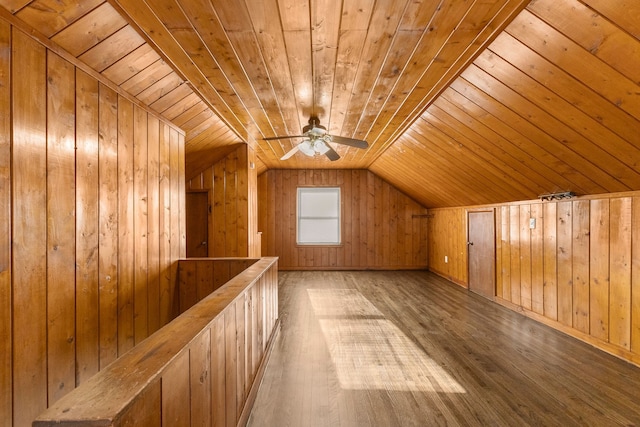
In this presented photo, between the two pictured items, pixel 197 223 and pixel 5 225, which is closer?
pixel 5 225

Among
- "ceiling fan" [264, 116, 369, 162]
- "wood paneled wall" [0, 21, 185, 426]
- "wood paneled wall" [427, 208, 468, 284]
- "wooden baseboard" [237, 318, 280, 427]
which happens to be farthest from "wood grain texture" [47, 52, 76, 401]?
"wood paneled wall" [427, 208, 468, 284]

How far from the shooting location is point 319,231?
296 inches

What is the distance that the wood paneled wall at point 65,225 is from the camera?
152 centimetres

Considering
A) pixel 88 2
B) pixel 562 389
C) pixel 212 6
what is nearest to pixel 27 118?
pixel 88 2

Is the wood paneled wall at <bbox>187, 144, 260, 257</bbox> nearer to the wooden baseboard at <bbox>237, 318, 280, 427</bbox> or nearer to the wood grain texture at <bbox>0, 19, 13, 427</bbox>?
the wooden baseboard at <bbox>237, 318, 280, 427</bbox>

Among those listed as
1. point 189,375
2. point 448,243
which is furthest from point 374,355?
point 448,243

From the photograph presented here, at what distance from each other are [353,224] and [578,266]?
4.62 metres

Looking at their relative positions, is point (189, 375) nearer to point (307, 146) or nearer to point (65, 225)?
point (65, 225)

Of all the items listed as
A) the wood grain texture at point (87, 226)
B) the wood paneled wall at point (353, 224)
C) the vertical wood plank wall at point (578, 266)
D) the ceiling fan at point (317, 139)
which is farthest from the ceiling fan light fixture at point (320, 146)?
the wood paneled wall at point (353, 224)

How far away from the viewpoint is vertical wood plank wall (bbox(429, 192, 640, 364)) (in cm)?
272

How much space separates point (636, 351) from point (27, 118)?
4.58 metres

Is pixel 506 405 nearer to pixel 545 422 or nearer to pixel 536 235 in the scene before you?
pixel 545 422

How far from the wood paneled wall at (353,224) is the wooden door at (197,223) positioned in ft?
7.76

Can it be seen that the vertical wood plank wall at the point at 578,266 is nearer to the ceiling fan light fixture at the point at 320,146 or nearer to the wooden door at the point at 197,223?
the ceiling fan light fixture at the point at 320,146
